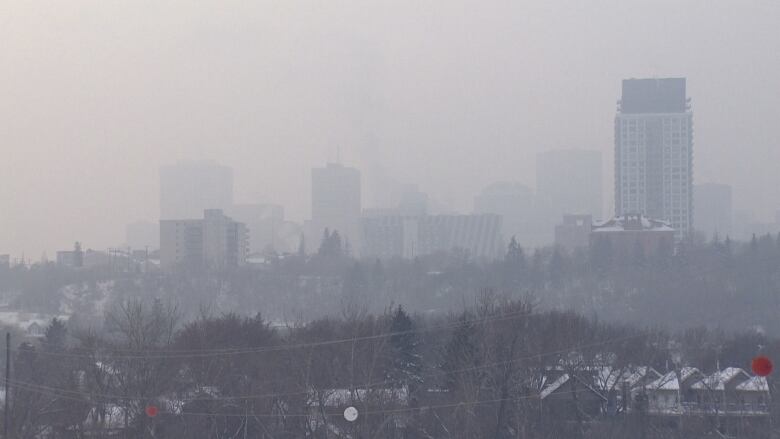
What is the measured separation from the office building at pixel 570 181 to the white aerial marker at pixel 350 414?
94.5 metres

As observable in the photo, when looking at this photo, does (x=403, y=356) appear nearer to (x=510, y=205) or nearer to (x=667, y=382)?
(x=667, y=382)

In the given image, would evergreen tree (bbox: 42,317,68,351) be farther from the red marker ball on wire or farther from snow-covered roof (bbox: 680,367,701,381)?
snow-covered roof (bbox: 680,367,701,381)

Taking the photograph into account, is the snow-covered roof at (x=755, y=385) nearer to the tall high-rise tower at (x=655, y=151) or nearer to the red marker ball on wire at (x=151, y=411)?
the red marker ball on wire at (x=151, y=411)

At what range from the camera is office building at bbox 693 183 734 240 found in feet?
321

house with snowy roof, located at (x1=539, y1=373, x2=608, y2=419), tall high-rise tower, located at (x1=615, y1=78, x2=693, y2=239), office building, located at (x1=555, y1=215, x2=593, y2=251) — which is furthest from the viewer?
tall high-rise tower, located at (x1=615, y1=78, x2=693, y2=239)

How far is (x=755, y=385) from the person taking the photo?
56.0 ft

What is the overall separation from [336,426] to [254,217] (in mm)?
88242

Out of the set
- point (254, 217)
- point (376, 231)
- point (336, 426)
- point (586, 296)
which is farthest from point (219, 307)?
point (254, 217)

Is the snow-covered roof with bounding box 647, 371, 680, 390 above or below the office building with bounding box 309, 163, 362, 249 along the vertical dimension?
below

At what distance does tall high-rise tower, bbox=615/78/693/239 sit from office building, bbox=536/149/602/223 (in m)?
23.5

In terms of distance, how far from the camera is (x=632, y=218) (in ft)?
180

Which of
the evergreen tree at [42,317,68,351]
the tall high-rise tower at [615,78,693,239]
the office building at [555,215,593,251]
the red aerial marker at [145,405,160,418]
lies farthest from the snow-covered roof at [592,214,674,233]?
the red aerial marker at [145,405,160,418]

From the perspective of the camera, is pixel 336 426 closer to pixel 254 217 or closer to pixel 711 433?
pixel 711 433

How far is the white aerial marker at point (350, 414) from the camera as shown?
1504 centimetres
